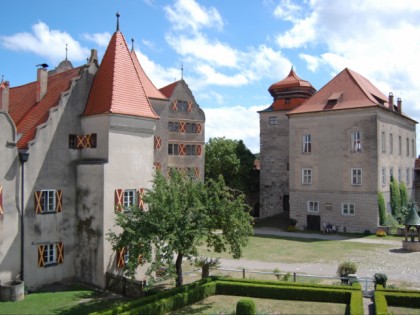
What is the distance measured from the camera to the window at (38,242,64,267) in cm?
2286

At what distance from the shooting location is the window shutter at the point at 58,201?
23797 mm

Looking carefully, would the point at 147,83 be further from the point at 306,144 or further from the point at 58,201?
the point at 306,144

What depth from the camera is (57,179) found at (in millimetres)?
23969

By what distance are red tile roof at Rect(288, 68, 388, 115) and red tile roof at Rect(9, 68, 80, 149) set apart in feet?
81.6

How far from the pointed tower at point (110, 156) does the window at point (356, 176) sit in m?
23.1

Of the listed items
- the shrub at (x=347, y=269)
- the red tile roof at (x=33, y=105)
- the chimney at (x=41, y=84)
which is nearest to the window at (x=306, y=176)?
the shrub at (x=347, y=269)

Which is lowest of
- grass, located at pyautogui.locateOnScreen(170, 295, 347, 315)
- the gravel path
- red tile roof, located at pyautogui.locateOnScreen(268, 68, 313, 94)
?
grass, located at pyautogui.locateOnScreen(170, 295, 347, 315)

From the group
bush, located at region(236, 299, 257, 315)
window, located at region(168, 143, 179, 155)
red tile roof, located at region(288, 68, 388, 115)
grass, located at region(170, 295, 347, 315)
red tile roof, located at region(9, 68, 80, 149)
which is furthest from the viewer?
window, located at region(168, 143, 179, 155)

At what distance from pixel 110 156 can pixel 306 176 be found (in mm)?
25642

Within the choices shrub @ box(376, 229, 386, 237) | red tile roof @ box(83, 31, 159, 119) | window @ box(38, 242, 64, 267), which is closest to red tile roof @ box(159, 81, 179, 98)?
red tile roof @ box(83, 31, 159, 119)

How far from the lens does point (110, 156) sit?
23625 mm

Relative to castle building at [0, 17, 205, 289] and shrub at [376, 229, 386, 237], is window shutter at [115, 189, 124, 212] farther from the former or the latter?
shrub at [376, 229, 386, 237]

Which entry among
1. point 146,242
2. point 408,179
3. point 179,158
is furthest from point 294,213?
point 146,242

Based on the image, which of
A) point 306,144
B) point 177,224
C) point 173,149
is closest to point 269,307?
point 177,224
